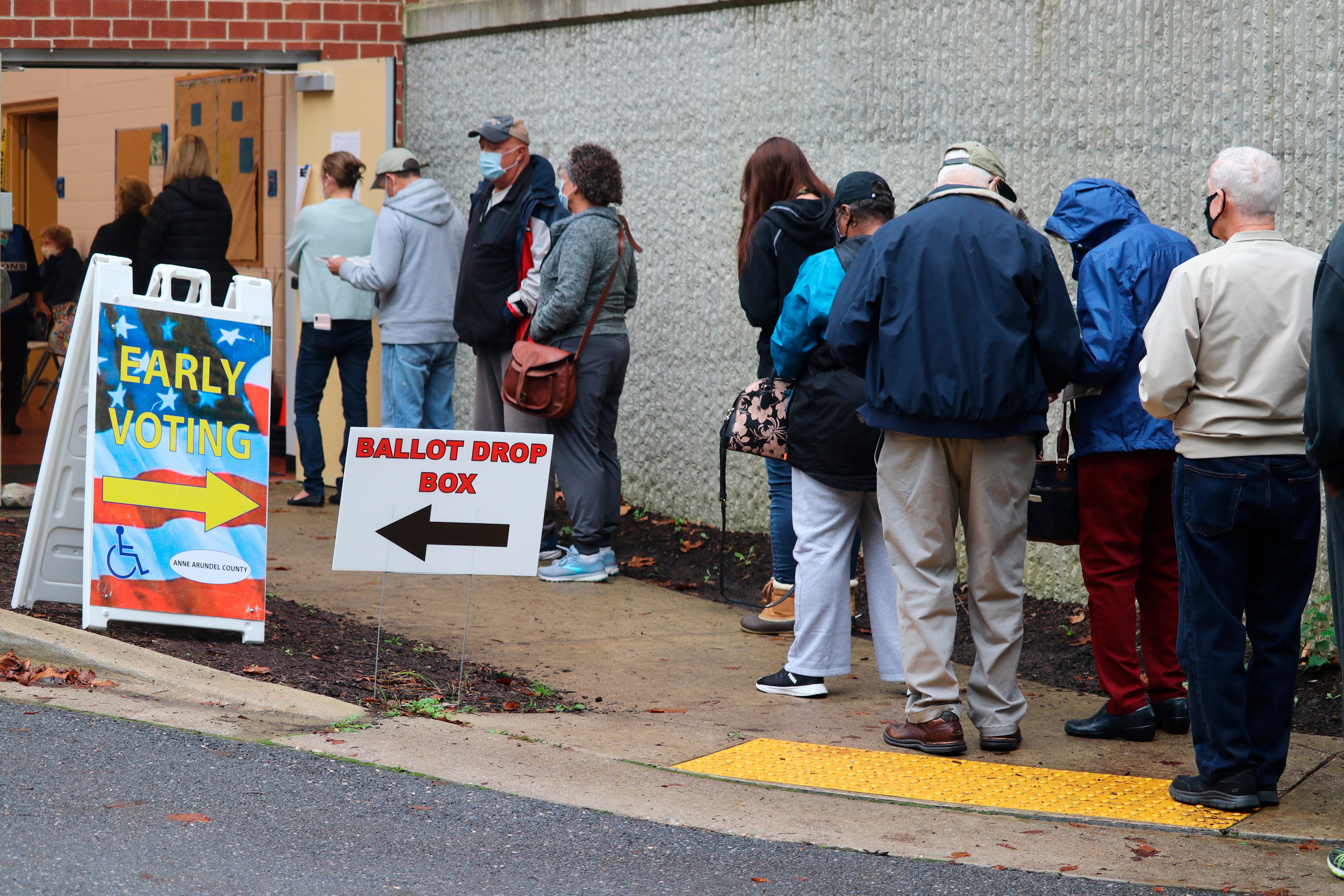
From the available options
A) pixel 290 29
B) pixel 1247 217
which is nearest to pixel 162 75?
pixel 290 29

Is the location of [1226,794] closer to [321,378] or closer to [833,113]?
[833,113]

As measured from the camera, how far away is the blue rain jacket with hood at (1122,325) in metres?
4.82

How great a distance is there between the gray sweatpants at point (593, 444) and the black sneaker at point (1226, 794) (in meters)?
3.76

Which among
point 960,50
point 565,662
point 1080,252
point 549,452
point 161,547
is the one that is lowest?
point 565,662

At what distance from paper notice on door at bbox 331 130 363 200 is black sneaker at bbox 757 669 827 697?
18.4ft

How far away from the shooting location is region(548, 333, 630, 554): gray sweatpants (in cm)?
745

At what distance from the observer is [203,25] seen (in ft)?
32.1

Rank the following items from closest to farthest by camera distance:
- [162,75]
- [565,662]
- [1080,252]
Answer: [1080,252], [565,662], [162,75]

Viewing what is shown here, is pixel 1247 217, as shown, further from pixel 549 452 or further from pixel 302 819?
pixel 302 819

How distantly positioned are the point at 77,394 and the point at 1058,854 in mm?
3892

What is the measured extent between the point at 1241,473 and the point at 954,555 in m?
1.00

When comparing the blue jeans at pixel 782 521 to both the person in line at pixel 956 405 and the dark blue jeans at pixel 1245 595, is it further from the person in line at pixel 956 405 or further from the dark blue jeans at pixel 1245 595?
the dark blue jeans at pixel 1245 595

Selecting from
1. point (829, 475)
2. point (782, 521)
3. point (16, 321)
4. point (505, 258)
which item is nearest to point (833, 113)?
point (505, 258)

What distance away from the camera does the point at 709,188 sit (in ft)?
28.8
